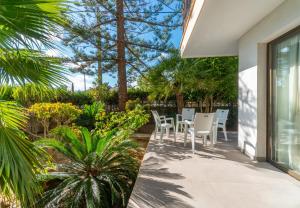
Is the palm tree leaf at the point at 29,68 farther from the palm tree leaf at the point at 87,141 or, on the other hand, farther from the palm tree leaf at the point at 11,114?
the palm tree leaf at the point at 87,141

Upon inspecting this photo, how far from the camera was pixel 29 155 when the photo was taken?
2.46m

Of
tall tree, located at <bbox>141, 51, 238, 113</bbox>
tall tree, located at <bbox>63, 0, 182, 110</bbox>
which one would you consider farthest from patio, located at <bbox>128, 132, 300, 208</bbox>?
tall tree, located at <bbox>63, 0, 182, 110</bbox>

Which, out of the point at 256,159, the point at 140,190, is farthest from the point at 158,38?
the point at 140,190

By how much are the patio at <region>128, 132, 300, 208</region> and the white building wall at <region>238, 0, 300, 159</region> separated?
1.62 ft

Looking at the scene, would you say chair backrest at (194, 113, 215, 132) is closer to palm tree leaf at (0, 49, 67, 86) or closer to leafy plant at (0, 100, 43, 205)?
palm tree leaf at (0, 49, 67, 86)

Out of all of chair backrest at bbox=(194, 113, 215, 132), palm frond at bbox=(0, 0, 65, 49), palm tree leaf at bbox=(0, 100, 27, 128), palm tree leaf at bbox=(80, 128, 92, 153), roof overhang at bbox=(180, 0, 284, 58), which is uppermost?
roof overhang at bbox=(180, 0, 284, 58)

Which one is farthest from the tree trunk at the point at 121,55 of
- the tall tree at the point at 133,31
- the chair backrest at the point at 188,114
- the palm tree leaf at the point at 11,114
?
the palm tree leaf at the point at 11,114

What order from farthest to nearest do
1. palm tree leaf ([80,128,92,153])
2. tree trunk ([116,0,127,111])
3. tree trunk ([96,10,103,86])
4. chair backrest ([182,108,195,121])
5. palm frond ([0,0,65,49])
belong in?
tree trunk ([96,10,103,86])
tree trunk ([116,0,127,111])
chair backrest ([182,108,195,121])
palm tree leaf ([80,128,92,153])
palm frond ([0,0,65,49])

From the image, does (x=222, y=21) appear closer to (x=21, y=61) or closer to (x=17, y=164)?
(x=21, y=61)

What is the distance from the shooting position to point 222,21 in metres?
Answer: 5.16

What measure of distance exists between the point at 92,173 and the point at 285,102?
3.76 m

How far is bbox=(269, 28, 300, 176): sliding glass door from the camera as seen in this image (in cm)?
400

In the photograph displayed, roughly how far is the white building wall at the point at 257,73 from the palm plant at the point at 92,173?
2.60 m

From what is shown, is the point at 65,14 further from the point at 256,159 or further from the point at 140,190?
the point at 256,159
